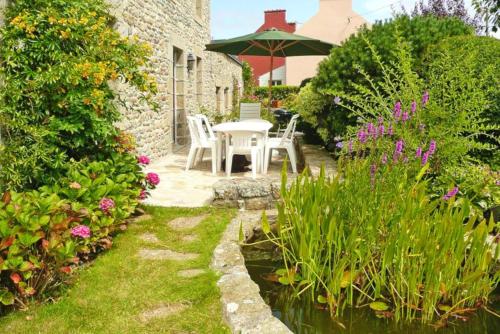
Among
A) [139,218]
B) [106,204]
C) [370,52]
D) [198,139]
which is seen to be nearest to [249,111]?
[198,139]

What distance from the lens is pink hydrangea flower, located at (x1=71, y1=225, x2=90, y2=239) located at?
9.52 feet

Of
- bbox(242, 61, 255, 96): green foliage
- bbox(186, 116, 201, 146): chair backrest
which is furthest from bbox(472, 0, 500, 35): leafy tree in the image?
bbox(242, 61, 255, 96): green foliage

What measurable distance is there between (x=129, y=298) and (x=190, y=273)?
1.49 ft

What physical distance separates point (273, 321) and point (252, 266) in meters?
1.26

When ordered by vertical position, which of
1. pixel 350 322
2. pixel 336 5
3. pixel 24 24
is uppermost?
pixel 336 5

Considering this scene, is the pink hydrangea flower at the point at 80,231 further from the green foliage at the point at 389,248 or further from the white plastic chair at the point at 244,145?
the white plastic chair at the point at 244,145

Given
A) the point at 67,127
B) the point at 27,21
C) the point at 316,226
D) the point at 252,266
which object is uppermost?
the point at 27,21

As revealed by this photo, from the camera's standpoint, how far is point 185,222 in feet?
13.6

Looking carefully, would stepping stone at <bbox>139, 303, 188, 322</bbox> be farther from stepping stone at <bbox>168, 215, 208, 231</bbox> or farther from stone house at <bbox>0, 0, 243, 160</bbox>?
stone house at <bbox>0, 0, 243, 160</bbox>

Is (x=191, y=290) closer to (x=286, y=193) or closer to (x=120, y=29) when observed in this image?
(x=286, y=193)

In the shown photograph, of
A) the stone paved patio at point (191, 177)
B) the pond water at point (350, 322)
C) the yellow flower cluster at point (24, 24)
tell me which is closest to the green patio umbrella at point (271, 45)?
the stone paved patio at point (191, 177)

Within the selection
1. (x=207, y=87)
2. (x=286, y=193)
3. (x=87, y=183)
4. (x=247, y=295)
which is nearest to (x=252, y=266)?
(x=286, y=193)

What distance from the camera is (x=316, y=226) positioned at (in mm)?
2746

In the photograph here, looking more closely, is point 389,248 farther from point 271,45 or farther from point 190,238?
point 271,45
